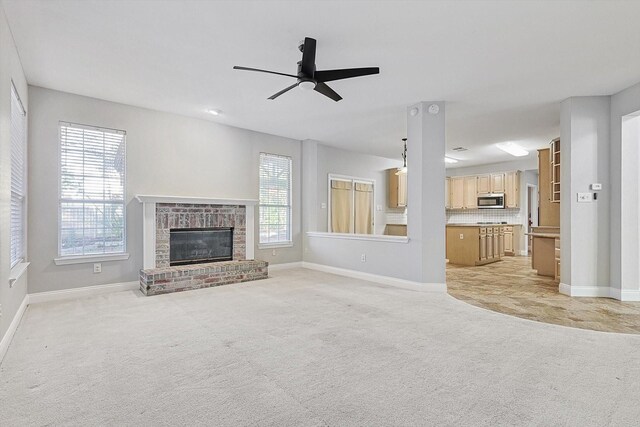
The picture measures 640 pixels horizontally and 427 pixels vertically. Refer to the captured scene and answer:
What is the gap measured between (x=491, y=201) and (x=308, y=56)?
25.9 feet

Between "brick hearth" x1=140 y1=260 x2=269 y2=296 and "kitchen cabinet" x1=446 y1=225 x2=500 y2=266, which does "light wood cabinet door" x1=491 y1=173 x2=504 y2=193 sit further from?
"brick hearth" x1=140 y1=260 x2=269 y2=296

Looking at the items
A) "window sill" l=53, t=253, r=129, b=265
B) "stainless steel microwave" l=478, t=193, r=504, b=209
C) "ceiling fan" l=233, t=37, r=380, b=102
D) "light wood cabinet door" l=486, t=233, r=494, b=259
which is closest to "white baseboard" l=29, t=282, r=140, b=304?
"window sill" l=53, t=253, r=129, b=265

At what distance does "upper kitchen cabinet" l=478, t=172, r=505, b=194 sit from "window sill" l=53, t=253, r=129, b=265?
890cm

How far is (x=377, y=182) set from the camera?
9.24 m

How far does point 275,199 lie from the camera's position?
6.77 meters

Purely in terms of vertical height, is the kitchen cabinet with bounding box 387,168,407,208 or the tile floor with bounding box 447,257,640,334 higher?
the kitchen cabinet with bounding box 387,168,407,208

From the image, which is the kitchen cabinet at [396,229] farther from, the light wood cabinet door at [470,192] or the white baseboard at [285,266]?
the white baseboard at [285,266]

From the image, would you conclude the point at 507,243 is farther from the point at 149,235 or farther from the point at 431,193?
the point at 149,235

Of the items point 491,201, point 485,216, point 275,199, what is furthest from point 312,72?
point 485,216

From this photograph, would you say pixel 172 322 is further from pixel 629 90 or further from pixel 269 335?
pixel 629 90

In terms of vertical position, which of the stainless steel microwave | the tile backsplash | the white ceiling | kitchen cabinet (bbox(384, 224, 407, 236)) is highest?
the white ceiling

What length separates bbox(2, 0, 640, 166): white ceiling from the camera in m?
2.65

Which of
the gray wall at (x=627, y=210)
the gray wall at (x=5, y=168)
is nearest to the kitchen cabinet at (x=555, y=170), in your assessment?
the gray wall at (x=627, y=210)

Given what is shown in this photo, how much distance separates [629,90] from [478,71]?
7.09ft
